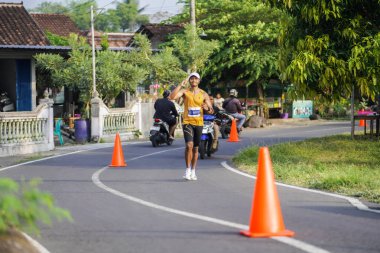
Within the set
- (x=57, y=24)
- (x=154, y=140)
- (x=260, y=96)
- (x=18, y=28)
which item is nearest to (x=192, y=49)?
(x=260, y=96)

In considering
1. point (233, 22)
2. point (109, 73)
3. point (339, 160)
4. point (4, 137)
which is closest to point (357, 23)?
point (339, 160)

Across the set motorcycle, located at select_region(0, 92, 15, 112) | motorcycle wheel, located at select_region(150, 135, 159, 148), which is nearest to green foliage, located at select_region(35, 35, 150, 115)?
motorcycle, located at select_region(0, 92, 15, 112)

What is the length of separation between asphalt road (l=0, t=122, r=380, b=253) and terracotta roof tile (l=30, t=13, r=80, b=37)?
37.1m

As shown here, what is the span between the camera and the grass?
13.5 m

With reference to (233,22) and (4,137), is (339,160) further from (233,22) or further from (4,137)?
(233,22)

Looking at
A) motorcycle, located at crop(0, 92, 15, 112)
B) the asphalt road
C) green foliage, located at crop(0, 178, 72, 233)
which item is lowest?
the asphalt road

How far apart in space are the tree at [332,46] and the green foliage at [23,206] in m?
12.5

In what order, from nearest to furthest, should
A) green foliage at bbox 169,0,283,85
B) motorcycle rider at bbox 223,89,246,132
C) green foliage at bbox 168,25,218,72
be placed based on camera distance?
motorcycle rider at bbox 223,89,246,132 < green foliage at bbox 168,25,218,72 < green foliage at bbox 169,0,283,85

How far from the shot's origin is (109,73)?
30.0 m

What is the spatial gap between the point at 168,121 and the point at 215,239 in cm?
1671

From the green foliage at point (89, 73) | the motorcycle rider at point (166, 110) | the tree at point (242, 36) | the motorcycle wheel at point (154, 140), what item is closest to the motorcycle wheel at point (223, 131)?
the motorcycle rider at point (166, 110)

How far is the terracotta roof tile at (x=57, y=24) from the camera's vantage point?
54.0 meters

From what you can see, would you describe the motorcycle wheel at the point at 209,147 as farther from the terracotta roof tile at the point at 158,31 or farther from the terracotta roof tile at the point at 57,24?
the terracotta roof tile at the point at 57,24

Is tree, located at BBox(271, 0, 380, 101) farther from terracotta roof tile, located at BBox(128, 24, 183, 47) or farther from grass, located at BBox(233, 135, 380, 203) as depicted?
terracotta roof tile, located at BBox(128, 24, 183, 47)
